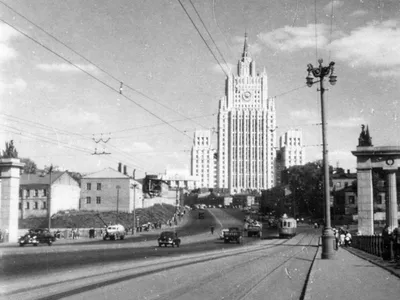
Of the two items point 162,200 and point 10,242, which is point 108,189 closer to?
point 162,200

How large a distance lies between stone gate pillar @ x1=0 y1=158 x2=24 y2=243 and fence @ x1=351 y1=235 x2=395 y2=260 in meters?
29.1

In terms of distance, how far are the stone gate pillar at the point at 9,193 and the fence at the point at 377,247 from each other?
29.1 meters

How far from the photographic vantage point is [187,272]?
62.1 ft

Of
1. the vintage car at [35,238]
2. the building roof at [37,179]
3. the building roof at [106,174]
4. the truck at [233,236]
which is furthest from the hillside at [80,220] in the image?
the vintage car at [35,238]

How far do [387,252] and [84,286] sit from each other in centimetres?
1351

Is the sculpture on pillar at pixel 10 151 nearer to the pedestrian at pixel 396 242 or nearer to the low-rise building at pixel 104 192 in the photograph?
the pedestrian at pixel 396 242

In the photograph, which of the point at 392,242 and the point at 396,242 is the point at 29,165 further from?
the point at 396,242

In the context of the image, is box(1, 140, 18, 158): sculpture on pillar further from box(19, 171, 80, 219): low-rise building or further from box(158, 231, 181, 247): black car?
box(19, 171, 80, 219): low-rise building

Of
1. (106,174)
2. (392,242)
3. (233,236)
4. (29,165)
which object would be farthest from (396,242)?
(29,165)

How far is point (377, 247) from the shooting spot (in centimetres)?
2628

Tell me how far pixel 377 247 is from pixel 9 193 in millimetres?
32178

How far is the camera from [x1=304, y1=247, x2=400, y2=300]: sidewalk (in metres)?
12.3

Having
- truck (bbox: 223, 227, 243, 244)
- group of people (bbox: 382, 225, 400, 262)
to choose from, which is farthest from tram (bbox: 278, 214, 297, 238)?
group of people (bbox: 382, 225, 400, 262)

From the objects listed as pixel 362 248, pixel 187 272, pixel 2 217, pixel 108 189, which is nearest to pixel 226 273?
pixel 187 272
